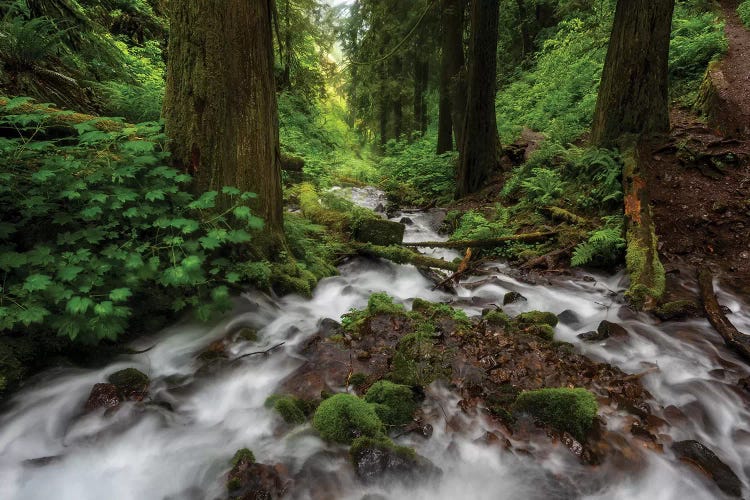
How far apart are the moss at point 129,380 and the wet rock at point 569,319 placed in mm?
3904

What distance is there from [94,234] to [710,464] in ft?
14.6

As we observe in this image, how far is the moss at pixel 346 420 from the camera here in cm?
253

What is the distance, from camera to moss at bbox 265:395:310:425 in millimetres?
2738

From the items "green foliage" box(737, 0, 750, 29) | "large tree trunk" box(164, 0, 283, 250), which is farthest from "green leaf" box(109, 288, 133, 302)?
"green foliage" box(737, 0, 750, 29)

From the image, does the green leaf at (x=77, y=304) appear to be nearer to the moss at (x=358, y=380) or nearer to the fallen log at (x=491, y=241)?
the moss at (x=358, y=380)

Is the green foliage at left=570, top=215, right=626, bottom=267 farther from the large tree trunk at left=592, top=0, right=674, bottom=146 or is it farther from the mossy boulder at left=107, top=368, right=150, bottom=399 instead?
Result: the mossy boulder at left=107, top=368, right=150, bottom=399

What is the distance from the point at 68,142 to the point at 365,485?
13.3 feet

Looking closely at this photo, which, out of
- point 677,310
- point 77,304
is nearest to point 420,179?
point 677,310

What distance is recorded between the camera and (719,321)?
3.68 meters

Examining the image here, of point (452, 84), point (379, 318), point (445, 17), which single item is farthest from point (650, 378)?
point (445, 17)

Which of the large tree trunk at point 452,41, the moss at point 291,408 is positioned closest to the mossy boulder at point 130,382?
the moss at point 291,408

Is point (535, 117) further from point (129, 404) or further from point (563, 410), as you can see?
point (129, 404)

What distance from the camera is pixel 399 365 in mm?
3145

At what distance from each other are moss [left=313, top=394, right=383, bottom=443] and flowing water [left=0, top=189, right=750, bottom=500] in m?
0.09
